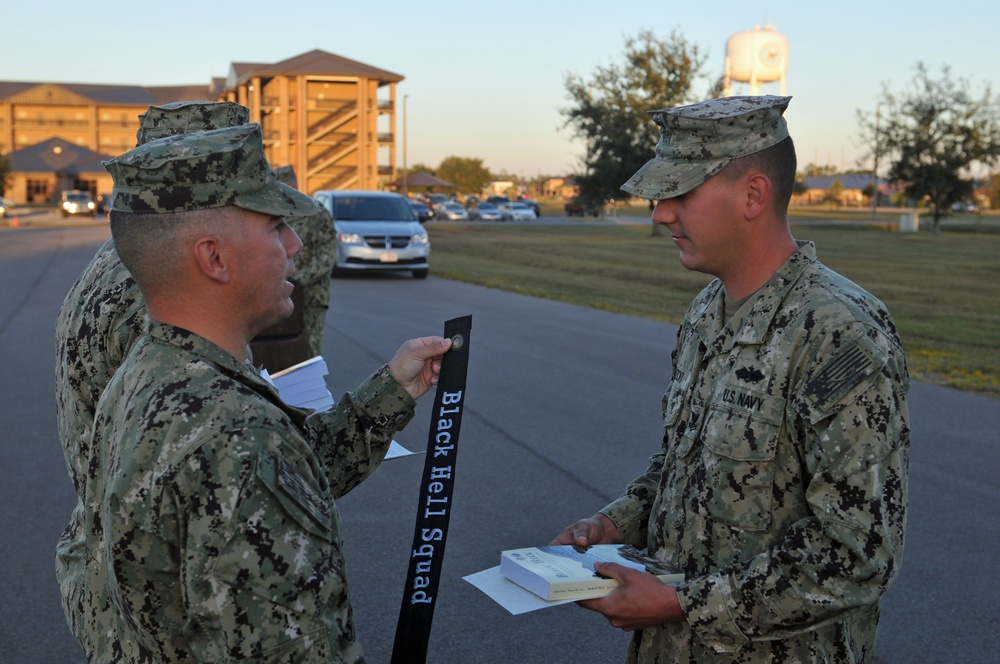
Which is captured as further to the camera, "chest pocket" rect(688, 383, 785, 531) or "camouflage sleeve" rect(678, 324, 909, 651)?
"chest pocket" rect(688, 383, 785, 531)

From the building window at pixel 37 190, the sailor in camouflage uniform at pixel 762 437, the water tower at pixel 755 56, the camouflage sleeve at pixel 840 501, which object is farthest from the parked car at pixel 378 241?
the building window at pixel 37 190

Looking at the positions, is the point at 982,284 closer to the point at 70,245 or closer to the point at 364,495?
the point at 364,495

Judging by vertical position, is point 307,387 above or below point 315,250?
below

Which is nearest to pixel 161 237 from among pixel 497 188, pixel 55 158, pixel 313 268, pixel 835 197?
pixel 313 268

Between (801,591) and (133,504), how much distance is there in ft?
4.36

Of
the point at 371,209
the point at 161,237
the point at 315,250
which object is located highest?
the point at 371,209

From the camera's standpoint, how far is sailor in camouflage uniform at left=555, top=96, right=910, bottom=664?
6.69 ft

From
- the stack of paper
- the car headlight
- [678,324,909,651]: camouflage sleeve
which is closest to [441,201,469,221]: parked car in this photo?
the car headlight

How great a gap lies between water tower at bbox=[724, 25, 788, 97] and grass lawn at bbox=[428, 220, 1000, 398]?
61.8ft

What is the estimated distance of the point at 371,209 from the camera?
2234 centimetres

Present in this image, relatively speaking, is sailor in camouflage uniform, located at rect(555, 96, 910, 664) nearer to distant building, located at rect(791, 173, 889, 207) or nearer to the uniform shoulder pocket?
the uniform shoulder pocket

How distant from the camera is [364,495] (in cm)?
647

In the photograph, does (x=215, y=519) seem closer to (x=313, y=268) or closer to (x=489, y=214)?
(x=313, y=268)

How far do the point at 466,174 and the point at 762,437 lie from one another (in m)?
139
